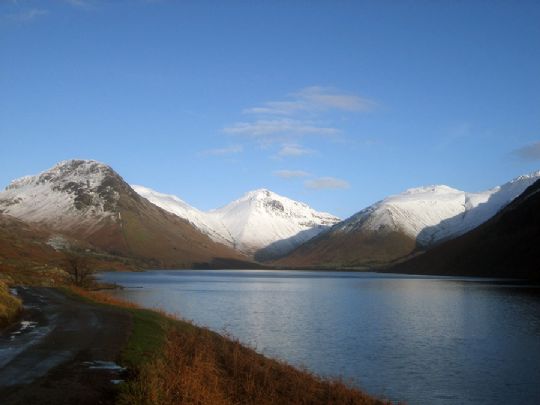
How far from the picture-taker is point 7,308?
39.0m

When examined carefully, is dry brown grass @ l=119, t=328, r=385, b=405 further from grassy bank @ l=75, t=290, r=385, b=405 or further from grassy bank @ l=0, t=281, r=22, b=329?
grassy bank @ l=0, t=281, r=22, b=329

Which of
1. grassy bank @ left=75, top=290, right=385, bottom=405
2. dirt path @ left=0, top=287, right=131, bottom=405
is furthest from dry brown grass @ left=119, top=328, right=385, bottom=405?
dirt path @ left=0, top=287, right=131, bottom=405

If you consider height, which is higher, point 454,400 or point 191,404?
point 191,404

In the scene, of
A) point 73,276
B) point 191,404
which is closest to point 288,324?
point 191,404

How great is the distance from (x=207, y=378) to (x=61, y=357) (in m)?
6.15

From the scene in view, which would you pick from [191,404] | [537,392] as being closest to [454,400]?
[537,392]

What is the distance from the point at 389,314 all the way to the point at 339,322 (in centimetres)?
1339

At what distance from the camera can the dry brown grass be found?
19703 millimetres

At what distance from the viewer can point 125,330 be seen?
3497 centimetres

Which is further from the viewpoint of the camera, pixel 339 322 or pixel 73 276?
pixel 73 276

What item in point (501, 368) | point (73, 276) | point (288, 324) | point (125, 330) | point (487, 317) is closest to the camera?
point (125, 330)

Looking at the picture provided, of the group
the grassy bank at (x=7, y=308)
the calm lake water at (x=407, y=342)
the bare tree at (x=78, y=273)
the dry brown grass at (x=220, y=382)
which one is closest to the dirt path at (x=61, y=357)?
the grassy bank at (x=7, y=308)

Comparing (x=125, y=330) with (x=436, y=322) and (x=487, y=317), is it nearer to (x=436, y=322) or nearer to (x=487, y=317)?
(x=436, y=322)

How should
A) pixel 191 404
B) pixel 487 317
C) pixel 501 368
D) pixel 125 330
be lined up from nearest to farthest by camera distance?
pixel 191 404 → pixel 125 330 → pixel 501 368 → pixel 487 317
